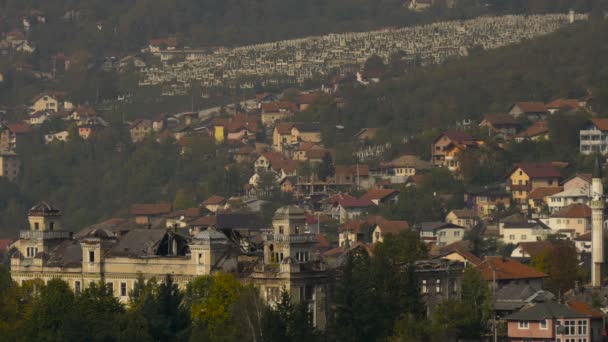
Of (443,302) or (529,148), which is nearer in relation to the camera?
(443,302)

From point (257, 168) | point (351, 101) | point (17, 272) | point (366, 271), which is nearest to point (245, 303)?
point (366, 271)

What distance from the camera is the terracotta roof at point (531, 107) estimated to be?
577 ft

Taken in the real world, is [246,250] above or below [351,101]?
below

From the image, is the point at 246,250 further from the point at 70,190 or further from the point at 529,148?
the point at 70,190

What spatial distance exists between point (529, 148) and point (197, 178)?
3048 centimetres

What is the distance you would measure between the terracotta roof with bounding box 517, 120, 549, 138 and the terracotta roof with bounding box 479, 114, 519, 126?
2.06m

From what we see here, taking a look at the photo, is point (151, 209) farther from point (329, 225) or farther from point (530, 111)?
point (530, 111)

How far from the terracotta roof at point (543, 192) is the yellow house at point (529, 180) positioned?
1.14 metres

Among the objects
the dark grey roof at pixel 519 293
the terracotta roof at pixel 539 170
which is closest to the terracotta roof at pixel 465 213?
the terracotta roof at pixel 539 170

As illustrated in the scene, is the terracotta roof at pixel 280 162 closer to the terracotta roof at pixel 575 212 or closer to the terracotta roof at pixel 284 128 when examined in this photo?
the terracotta roof at pixel 284 128

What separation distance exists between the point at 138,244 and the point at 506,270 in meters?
19.5

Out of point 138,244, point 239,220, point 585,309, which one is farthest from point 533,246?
point 138,244

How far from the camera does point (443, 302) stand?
318 feet

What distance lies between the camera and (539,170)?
155 m
